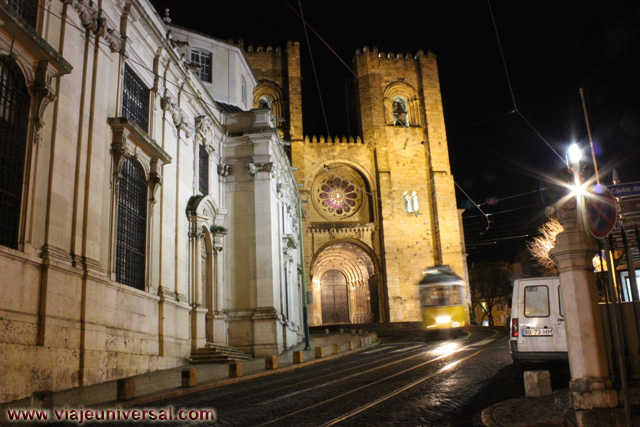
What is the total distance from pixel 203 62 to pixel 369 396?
21376mm

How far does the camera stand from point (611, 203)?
571 cm

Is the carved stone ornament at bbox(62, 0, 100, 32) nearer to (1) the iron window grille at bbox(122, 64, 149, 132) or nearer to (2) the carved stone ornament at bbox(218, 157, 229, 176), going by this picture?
(1) the iron window grille at bbox(122, 64, 149, 132)

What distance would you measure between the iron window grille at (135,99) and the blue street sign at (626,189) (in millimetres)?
11957

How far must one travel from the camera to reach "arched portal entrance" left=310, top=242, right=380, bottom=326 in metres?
44.0

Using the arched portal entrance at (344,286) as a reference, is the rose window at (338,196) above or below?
above

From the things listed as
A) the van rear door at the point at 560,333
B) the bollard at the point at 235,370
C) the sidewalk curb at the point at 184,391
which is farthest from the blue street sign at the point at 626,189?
the bollard at the point at 235,370

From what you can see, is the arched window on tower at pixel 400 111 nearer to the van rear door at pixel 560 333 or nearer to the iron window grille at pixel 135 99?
the iron window grille at pixel 135 99

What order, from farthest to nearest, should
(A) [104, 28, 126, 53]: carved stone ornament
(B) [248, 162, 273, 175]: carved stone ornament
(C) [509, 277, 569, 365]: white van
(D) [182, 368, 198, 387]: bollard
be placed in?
1. (B) [248, 162, 273, 175]: carved stone ornament
2. (A) [104, 28, 126, 53]: carved stone ornament
3. (D) [182, 368, 198, 387]: bollard
4. (C) [509, 277, 569, 365]: white van

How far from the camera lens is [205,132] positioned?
21.5m

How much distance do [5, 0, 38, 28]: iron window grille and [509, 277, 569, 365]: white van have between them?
11.1 metres

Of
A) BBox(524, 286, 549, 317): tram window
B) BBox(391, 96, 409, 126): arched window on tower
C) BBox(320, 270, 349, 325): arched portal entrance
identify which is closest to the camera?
BBox(524, 286, 549, 317): tram window

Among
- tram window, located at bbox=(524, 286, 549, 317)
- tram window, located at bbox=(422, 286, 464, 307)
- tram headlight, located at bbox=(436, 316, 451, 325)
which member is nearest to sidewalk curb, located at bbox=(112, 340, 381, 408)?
tram window, located at bbox=(524, 286, 549, 317)

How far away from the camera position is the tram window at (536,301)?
1092 centimetres

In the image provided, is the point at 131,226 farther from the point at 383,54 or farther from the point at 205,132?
the point at 383,54
